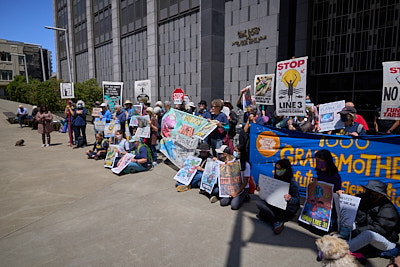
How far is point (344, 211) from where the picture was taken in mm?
3715

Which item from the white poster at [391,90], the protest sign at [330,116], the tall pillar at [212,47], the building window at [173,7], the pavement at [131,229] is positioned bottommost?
the pavement at [131,229]

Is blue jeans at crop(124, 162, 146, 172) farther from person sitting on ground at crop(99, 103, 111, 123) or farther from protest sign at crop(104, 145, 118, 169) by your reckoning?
person sitting on ground at crop(99, 103, 111, 123)

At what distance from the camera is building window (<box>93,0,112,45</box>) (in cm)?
2688

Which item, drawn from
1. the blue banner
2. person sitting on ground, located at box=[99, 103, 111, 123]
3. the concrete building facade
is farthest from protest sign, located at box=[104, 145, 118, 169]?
the concrete building facade

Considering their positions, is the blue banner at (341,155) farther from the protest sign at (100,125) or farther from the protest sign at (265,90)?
the protest sign at (100,125)

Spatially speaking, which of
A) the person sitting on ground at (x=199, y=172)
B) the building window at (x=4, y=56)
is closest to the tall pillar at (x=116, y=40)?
the person sitting on ground at (x=199, y=172)

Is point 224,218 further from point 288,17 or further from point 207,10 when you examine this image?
point 207,10

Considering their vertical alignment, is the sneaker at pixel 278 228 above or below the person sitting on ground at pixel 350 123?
below

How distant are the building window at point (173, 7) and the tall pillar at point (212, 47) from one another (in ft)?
5.33

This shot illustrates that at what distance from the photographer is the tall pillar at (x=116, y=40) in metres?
24.7

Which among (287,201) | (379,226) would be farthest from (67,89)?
(379,226)

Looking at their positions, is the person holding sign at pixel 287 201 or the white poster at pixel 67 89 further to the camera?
the white poster at pixel 67 89

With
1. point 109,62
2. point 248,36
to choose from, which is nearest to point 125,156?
point 248,36

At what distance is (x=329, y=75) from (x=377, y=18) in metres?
2.77
